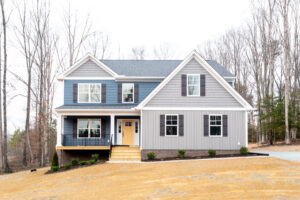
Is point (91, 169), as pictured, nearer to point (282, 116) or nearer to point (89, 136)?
point (89, 136)

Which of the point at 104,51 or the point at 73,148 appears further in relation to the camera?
the point at 104,51

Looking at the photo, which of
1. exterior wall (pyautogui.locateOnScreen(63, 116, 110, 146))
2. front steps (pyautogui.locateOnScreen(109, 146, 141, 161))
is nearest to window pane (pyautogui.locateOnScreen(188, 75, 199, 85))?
front steps (pyautogui.locateOnScreen(109, 146, 141, 161))

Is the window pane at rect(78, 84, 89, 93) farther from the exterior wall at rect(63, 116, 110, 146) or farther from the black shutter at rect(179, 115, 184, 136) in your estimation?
the black shutter at rect(179, 115, 184, 136)

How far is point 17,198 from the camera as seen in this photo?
10.7m

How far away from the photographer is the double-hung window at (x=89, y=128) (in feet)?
64.0

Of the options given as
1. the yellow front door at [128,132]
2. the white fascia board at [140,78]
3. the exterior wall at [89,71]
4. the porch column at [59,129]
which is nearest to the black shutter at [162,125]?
the yellow front door at [128,132]

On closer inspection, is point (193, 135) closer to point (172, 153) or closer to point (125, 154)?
point (172, 153)

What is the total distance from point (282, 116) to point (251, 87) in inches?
552

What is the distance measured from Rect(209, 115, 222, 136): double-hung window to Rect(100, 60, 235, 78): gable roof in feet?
14.0

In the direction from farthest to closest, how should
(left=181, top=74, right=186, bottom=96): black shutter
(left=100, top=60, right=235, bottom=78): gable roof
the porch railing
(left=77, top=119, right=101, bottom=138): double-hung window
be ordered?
(left=100, top=60, right=235, bottom=78): gable roof → (left=77, top=119, right=101, bottom=138): double-hung window → the porch railing → (left=181, top=74, right=186, bottom=96): black shutter

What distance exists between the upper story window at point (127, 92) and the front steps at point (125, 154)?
3.48 m

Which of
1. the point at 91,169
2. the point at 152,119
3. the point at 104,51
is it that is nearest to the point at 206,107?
the point at 152,119

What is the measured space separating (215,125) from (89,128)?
853 cm

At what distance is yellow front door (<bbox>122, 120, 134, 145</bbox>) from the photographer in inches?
773
